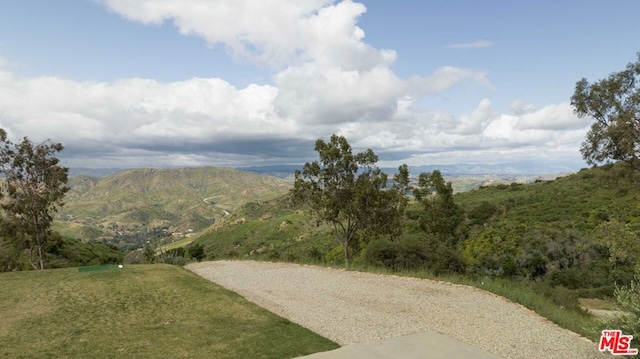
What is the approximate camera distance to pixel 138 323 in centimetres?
1332

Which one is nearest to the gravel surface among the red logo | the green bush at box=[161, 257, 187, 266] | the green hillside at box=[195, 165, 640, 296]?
the red logo

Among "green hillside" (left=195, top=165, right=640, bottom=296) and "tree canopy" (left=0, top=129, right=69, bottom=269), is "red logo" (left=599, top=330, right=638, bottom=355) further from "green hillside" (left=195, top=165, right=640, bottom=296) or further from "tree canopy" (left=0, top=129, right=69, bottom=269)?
"tree canopy" (left=0, top=129, right=69, bottom=269)

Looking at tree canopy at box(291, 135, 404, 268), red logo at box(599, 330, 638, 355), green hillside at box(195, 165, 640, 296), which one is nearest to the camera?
red logo at box(599, 330, 638, 355)

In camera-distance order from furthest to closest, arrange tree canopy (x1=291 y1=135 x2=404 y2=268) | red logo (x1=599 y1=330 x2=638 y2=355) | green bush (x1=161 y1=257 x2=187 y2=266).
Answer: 1. green bush (x1=161 y1=257 x2=187 y2=266)
2. tree canopy (x1=291 y1=135 x2=404 y2=268)
3. red logo (x1=599 y1=330 x2=638 y2=355)

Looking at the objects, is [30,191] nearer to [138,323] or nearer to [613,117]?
[138,323]

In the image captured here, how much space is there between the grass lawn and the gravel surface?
1517 millimetres

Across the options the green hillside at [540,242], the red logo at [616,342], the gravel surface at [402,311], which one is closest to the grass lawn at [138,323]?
the gravel surface at [402,311]

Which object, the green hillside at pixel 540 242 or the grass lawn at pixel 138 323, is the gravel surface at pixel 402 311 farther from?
the green hillside at pixel 540 242

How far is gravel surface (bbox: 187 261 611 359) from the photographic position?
38.2 ft

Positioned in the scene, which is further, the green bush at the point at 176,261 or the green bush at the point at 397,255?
the green bush at the point at 176,261

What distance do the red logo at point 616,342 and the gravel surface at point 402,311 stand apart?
3.50 ft

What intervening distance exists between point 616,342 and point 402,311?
23.9 feet

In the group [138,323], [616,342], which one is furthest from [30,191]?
[616,342]

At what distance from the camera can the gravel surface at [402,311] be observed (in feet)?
38.2
